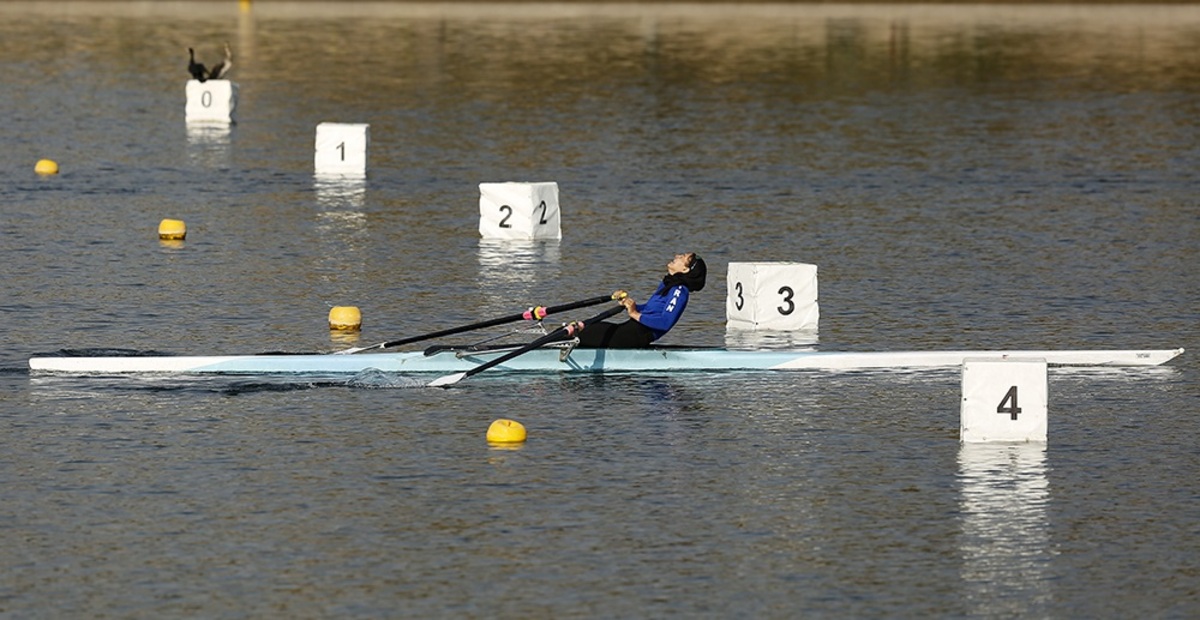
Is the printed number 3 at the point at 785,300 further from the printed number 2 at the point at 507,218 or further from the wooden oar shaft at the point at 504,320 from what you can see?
the printed number 2 at the point at 507,218

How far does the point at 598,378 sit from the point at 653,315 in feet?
2.94

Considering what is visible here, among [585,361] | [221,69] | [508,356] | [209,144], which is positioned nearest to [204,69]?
[221,69]

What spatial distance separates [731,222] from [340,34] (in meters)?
36.7

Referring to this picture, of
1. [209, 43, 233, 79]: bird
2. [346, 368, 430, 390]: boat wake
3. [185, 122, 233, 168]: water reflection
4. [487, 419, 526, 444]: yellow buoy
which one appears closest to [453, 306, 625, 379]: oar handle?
[346, 368, 430, 390]: boat wake

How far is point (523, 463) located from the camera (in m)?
17.6

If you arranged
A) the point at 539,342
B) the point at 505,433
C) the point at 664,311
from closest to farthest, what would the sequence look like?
the point at 505,433 → the point at 539,342 → the point at 664,311

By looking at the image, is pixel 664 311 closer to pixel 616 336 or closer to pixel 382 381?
pixel 616 336

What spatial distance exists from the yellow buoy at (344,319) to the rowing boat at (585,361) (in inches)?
82.4

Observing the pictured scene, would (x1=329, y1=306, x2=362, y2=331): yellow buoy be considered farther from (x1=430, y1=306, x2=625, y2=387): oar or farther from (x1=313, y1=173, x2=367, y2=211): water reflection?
(x1=313, y1=173, x2=367, y2=211): water reflection

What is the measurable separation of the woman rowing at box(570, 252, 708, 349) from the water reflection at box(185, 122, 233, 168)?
60.2 ft

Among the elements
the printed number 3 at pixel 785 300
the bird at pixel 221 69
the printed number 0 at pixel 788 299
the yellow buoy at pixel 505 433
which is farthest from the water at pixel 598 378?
the bird at pixel 221 69

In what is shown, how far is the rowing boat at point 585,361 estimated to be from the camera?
20672mm

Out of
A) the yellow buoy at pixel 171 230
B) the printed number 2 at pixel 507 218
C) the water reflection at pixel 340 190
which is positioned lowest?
the yellow buoy at pixel 171 230

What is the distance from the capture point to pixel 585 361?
69.3 ft
